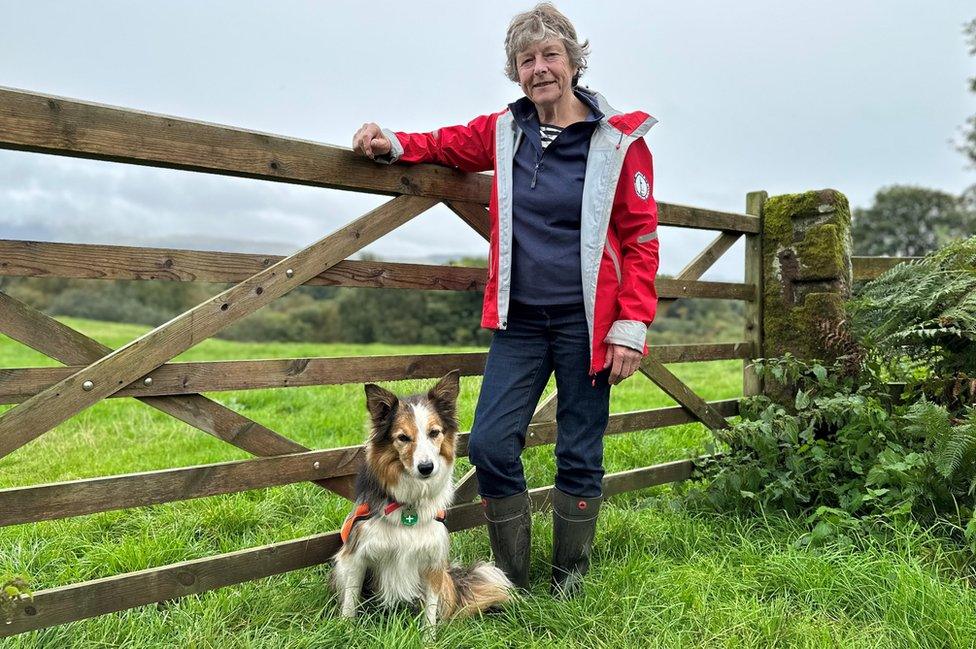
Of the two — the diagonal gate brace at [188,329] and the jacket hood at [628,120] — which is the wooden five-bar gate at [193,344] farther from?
the jacket hood at [628,120]

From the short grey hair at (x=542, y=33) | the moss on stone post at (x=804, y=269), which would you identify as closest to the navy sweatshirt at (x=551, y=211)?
the short grey hair at (x=542, y=33)

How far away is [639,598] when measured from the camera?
295 centimetres

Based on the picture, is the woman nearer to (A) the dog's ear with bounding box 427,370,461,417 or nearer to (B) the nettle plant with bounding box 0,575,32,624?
(A) the dog's ear with bounding box 427,370,461,417

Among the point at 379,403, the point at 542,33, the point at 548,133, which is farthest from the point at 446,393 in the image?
the point at 542,33

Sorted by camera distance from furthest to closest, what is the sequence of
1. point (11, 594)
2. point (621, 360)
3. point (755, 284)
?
point (755, 284)
point (621, 360)
point (11, 594)

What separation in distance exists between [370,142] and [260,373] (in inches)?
43.9

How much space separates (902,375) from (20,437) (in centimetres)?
455

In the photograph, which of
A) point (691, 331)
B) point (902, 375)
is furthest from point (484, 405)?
point (691, 331)

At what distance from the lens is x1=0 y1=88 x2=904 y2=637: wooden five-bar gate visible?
243 cm

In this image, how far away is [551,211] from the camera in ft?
9.87

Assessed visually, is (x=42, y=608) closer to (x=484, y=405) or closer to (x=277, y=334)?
(x=484, y=405)

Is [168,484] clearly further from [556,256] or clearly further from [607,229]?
[607,229]

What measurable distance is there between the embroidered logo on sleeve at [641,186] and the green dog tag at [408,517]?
66.6 inches

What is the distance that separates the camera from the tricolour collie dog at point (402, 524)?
2852mm
